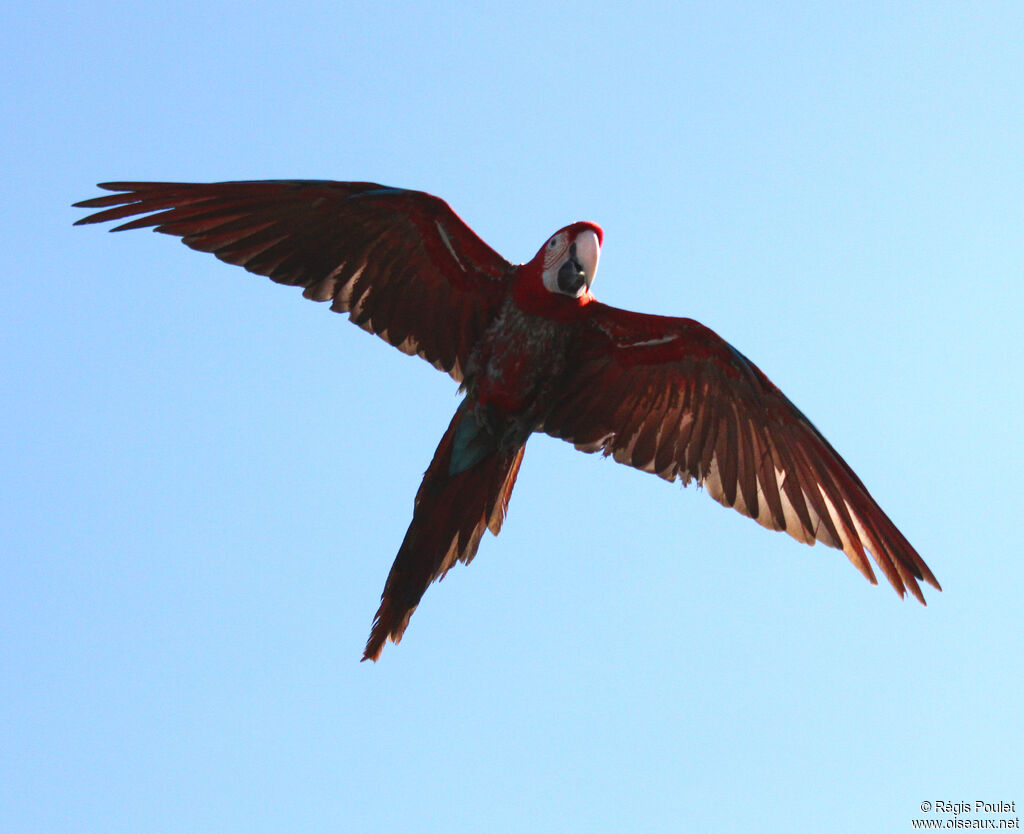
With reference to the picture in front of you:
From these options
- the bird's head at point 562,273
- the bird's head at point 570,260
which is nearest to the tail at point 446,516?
the bird's head at point 562,273

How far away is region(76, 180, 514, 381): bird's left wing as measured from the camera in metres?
8.90

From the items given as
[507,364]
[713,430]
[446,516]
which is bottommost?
[446,516]

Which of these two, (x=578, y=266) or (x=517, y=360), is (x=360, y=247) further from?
(x=578, y=266)

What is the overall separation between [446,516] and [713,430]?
2064mm

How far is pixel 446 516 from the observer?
905 centimetres

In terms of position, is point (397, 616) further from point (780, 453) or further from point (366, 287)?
point (780, 453)

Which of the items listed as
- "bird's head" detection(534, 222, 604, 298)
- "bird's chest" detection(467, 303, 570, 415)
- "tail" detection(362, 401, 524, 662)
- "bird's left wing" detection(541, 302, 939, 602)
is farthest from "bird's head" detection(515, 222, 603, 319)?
"tail" detection(362, 401, 524, 662)

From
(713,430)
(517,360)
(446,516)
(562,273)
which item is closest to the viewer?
(562,273)

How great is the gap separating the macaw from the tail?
0.4 inches

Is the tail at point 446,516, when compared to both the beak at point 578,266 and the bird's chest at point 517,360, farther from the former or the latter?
the beak at point 578,266

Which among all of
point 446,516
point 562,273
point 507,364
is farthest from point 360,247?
point 446,516

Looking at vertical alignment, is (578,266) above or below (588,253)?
below

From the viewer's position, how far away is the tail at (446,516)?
891 centimetres

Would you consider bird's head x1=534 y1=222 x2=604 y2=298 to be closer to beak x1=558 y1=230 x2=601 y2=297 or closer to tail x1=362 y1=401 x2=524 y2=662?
beak x1=558 y1=230 x2=601 y2=297
